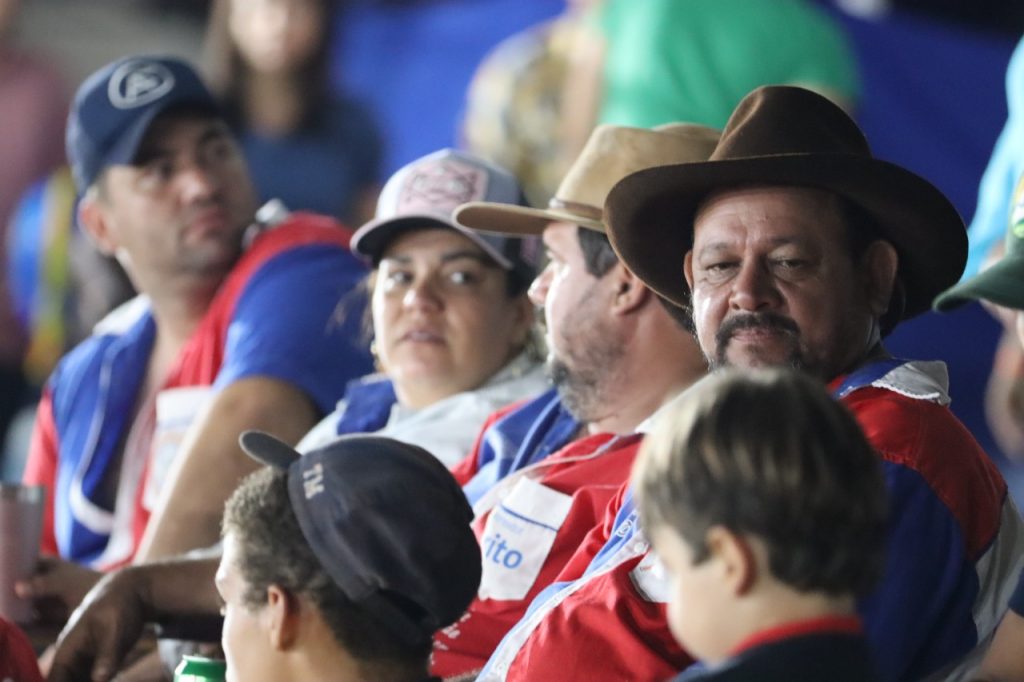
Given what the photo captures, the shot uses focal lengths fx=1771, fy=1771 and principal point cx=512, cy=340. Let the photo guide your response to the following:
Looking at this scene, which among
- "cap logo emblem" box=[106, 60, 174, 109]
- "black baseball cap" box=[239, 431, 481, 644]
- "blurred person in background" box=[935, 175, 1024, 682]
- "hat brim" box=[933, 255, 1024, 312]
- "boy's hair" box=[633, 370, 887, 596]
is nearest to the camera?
"boy's hair" box=[633, 370, 887, 596]

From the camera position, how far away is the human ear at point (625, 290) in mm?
2748

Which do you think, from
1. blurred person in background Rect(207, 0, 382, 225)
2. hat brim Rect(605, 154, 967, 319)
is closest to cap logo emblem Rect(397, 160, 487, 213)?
hat brim Rect(605, 154, 967, 319)

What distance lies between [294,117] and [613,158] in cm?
274

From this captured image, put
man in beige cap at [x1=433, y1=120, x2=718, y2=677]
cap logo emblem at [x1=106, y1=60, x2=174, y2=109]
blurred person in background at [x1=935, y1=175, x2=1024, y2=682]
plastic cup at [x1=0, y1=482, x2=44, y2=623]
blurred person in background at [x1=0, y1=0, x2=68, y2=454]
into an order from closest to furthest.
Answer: blurred person in background at [x1=935, y1=175, x2=1024, y2=682] < man in beige cap at [x1=433, y1=120, x2=718, y2=677] < plastic cup at [x1=0, y1=482, x2=44, y2=623] < cap logo emblem at [x1=106, y1=60, x2=174, y2=109] < blurred person in background at [x1=0, y1=0, x2=68, y2=454]

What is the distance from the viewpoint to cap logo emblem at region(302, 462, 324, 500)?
6.39 ft

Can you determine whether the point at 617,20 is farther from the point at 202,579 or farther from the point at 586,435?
the point at 202,579

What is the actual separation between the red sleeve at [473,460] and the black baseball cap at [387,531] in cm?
101

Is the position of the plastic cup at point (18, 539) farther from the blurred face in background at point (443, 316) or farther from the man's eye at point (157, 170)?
the man's eye at point (157, 170)

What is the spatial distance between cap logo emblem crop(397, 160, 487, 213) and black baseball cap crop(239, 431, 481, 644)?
4.26ft

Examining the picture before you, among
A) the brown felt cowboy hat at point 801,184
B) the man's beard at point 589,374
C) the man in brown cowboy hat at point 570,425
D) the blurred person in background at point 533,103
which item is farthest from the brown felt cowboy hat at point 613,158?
the blurred person in background at point 533,103

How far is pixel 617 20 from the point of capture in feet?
15.6

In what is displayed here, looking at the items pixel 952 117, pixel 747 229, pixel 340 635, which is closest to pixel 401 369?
pixel 747 229

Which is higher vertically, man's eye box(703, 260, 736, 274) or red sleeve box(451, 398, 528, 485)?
man's eye box(703, 260, 736, 274)

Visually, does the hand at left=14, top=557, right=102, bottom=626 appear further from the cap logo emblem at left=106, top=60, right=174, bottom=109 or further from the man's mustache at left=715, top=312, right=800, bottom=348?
the man's mustache at left=715, top=312, right=800, bottom=348
